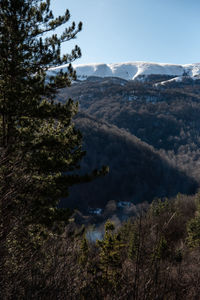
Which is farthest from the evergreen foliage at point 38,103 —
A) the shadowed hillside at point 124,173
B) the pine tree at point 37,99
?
the shadowed hillside at point 124,173

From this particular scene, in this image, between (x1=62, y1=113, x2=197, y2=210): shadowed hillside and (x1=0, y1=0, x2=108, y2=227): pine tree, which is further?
(x1=62, y1=113, x2=197, y2=210): shadowed hillside

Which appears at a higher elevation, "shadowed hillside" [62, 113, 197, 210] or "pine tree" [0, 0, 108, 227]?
"pine tree" [0, 0, 108, 227]

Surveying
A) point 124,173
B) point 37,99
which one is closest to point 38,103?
point 37,99

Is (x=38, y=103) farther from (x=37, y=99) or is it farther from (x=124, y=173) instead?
(x=124, y=173)

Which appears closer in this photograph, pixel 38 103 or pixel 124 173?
pixel 38 103

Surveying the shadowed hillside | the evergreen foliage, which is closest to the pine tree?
the evergreen foliage

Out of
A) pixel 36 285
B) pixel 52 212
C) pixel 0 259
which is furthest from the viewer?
pixel 52 212

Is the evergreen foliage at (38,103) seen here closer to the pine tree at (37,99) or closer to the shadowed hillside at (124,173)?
the pine tree at (37,99)

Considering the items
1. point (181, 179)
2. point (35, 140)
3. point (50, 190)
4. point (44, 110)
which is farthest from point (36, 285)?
point (181, 179)

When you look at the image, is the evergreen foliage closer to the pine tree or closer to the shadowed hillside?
the pine tree

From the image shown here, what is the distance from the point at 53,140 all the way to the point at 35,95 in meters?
1.88

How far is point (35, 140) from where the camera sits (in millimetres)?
8914

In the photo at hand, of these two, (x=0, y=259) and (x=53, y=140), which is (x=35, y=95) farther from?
(x=0, y=259)

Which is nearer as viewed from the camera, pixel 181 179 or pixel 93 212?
pixel 93 212
